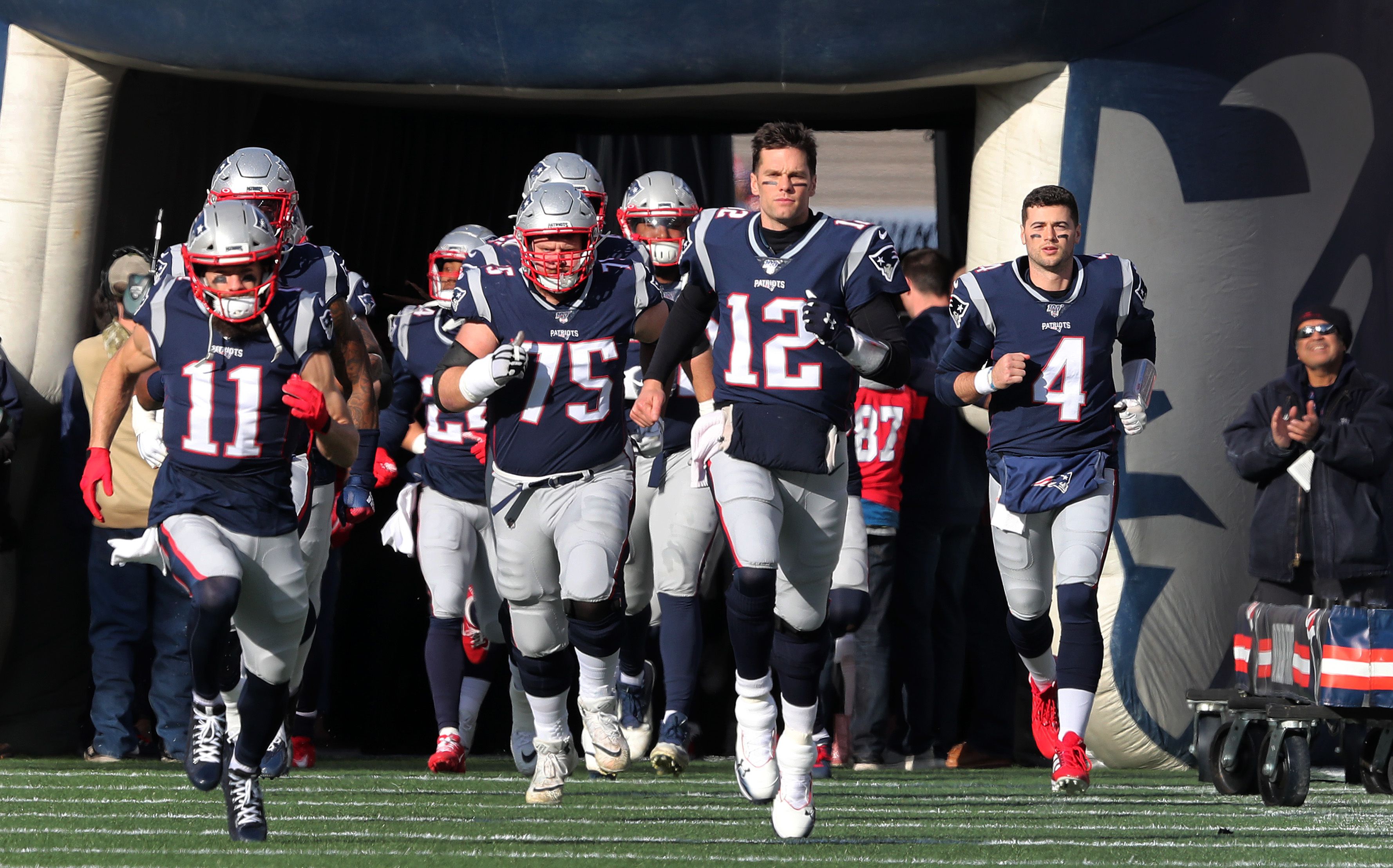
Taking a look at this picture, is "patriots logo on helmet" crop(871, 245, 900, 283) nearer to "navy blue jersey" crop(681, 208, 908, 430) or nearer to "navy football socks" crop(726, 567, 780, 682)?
"navy blue jersey" crop(681, 208, 908, 430)

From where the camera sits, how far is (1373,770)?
5992 mm

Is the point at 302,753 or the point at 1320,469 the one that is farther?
the point at 302,753

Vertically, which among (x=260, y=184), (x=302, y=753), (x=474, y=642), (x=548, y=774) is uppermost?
(x=260, y=184)

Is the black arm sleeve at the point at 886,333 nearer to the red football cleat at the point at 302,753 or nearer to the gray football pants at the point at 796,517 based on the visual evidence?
the gray football pants at the point at 796,517

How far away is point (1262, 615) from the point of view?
19.1 feet

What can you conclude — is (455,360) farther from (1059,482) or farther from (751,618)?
(1059,482)

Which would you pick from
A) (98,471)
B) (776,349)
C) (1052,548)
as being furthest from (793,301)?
(98,471)

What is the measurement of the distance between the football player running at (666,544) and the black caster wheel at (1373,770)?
2.11 meters

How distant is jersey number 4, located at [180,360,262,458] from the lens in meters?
4.48

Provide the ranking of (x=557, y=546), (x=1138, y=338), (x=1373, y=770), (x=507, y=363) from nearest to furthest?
1. (x=507, y=363)
2. (x=557, y=546)
3. (x=1138, y=338)
4. (x=1373, y=770)

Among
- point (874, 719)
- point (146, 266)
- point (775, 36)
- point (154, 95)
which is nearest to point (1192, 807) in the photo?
point (874, 719)

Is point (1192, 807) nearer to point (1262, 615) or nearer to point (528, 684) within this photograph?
point (1262, 615)

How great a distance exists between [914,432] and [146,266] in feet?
9.44

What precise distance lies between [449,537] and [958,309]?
1.93 metres
